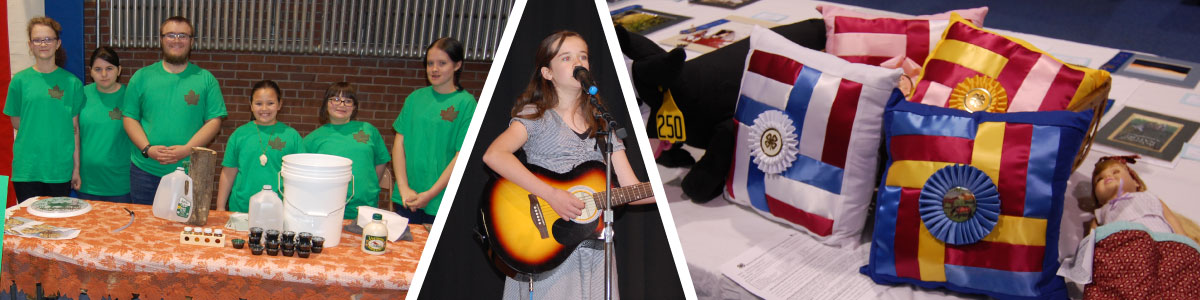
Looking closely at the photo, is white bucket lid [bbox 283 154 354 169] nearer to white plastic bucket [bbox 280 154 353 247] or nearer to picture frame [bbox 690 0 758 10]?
white plastic bucket [bbox 280 154 353 247]

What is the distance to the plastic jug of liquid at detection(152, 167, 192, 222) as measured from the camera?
106 inches

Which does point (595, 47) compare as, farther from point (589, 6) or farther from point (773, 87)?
point (773, 87)

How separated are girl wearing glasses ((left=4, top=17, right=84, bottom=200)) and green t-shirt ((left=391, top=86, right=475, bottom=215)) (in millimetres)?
967

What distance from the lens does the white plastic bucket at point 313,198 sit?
2557 millimetres

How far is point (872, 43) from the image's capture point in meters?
3.07

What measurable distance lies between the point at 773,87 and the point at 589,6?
47.0 inches

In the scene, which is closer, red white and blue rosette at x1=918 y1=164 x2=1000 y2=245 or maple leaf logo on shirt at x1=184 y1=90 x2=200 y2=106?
red white and blue rosette at x1=918 y1=164 x2=1000 y2=245

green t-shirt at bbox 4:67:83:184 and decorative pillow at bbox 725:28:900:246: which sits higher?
decorative pillow at bbox 725:28:900:246

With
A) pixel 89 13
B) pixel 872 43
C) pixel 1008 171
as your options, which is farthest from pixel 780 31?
pixel 89 13

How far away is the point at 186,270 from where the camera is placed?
96.9 inches

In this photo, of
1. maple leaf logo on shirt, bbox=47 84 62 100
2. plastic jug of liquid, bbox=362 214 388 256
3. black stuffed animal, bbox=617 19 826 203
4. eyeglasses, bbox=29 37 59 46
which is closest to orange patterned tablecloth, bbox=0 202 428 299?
plastic jug of liquid, bbox=362 214 388 256

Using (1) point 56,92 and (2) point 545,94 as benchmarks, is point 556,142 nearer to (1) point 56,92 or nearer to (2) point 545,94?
(2) point 545,94

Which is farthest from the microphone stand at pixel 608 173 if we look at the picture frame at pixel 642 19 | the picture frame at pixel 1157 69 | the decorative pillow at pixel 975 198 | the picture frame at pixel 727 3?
the picture frame at pixel 727 3

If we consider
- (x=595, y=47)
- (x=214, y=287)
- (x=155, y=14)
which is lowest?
(x=214, y=287)
